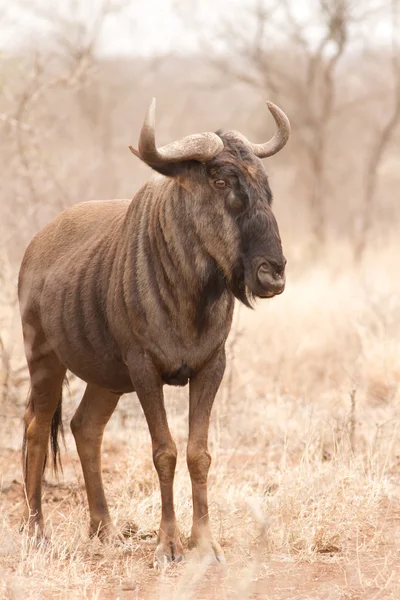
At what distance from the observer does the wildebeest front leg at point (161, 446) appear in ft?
13.6

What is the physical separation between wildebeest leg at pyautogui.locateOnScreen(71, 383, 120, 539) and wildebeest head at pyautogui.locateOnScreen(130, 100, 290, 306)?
128cm

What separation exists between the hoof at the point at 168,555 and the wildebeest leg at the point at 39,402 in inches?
40.3

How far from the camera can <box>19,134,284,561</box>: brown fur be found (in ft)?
13.2

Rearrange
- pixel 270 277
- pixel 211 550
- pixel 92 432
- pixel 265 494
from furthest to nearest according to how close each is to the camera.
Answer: pixel 265 494 → pixel 92 432 → pixel 211 550 → pixel 270 277

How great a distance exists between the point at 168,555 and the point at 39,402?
1.26m

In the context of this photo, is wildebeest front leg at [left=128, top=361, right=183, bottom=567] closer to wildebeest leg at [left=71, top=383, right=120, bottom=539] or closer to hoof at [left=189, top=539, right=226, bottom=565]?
hoof at [left=189, top=539, right=226, bottom=565]

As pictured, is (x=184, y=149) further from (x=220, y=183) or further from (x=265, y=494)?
(x=265, y=494)

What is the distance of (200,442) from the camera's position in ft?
13.7

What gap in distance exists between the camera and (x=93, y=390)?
16.5ft

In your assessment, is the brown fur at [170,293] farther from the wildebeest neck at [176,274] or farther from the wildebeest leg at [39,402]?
the wildebeest leg at [39,402]

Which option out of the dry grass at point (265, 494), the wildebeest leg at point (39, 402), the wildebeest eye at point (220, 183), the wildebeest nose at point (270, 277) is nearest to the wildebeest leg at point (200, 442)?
the dry grass at point (265, 494)

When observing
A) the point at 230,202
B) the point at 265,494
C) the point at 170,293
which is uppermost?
the point at 230,202

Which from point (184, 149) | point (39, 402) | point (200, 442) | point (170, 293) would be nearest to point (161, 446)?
point (200, 442)

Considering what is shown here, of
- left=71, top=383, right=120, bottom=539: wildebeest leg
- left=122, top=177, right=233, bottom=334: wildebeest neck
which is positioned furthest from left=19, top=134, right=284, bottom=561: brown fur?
left=71, top=383, right=120, bottom=539: wildebeest leg
